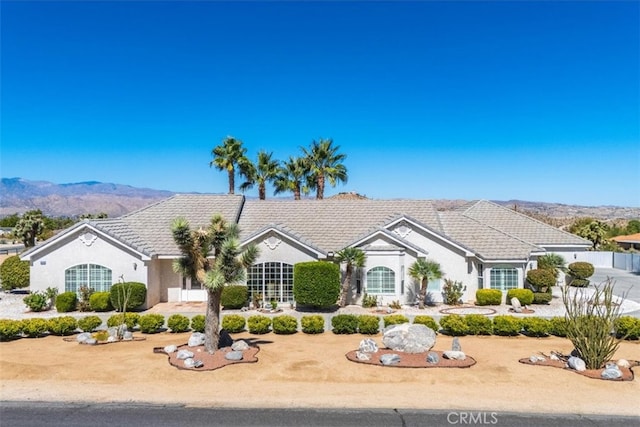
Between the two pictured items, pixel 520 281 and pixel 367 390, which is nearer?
pixel 367 390

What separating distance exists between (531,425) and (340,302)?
17.2 meters

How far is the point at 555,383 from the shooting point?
15609mm

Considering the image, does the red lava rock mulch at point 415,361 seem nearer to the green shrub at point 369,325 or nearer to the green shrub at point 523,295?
the green shrub at point 369,325

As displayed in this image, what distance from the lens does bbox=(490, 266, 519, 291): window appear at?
30.8 metres

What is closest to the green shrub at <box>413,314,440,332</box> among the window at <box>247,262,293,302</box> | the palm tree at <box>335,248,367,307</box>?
the palm tree at <box>335,248,367,307</box>

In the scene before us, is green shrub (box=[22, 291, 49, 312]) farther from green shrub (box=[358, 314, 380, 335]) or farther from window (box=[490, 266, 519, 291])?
window (box=[490, 266, 519, 291])

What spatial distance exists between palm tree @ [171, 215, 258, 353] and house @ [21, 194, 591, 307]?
10542 millimetres

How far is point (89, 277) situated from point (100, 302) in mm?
2257

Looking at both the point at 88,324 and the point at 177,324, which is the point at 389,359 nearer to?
the point at 177,324

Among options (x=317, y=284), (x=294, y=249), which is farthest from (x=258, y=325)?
(x=294, y=249)

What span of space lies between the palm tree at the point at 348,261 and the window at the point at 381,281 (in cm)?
114

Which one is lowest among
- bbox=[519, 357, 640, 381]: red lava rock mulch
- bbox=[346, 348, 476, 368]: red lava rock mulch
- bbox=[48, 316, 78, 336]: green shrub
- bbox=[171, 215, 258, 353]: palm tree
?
bbox=[519, 357, 640, 381]: red lava rock mulch

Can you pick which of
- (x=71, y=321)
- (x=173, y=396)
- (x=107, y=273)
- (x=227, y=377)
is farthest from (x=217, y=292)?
(x=107, y=273)

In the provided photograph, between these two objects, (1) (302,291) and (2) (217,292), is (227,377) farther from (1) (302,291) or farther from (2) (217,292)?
(1) (302,291)
